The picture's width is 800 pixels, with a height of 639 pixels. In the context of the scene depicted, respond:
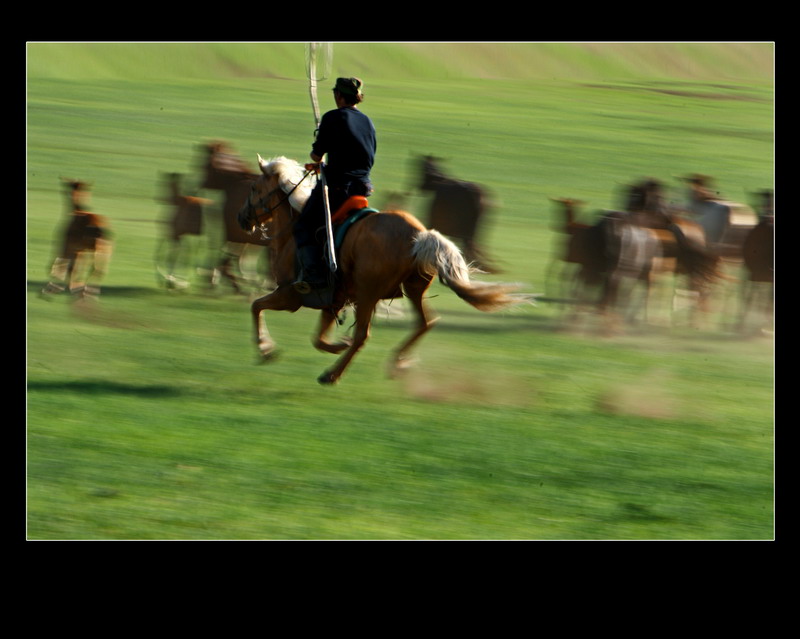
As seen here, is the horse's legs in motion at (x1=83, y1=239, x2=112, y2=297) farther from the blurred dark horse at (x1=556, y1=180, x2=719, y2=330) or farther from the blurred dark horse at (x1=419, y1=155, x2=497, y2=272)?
the blurred dark horse at (x1=556, y1=180, x2=719, y2=330)

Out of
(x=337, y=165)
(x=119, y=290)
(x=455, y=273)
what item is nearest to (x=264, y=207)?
(x=337, y=165)

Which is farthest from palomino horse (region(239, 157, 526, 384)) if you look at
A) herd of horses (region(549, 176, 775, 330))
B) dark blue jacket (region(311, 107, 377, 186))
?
herd of horses (region(549, 176, 775, 330))

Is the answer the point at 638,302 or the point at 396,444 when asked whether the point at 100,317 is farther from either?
the point at 638,302

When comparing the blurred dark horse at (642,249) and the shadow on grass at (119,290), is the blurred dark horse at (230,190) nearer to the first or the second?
the shadow on grass at (119,290)

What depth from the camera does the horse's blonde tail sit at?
7.86 metres

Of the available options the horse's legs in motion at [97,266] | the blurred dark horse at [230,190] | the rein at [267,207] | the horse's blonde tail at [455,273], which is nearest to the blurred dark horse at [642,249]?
the blurred dark horse at [230,190]

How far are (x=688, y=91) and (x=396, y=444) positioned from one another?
20.5 feet

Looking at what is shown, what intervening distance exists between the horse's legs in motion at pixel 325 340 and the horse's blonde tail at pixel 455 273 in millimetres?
979

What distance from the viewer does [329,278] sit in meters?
8.34

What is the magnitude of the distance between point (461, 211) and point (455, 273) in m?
4.80

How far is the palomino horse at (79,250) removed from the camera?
1118cm

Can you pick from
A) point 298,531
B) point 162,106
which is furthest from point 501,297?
point 162,106

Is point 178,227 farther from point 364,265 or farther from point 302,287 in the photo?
point 364,265

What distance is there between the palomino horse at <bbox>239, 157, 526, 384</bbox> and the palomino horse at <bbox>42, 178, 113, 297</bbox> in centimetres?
294
